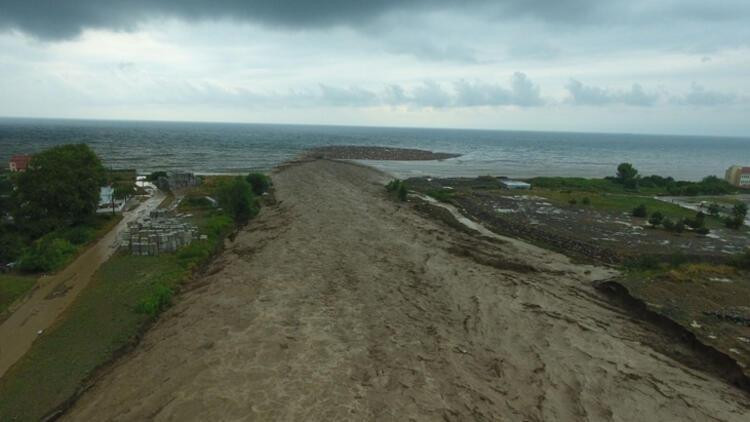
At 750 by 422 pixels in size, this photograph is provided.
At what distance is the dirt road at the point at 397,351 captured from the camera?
43.2 feet

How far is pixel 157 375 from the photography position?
551 inches

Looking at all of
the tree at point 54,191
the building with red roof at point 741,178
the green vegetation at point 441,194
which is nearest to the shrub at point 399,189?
the green vegetation at point 441,194

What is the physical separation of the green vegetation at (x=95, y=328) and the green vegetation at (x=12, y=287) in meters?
0.15

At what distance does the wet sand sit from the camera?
15594 millimetres

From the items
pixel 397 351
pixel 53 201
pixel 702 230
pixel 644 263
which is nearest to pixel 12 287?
pixel 53 201

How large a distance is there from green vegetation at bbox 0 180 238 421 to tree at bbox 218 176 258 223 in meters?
9.17

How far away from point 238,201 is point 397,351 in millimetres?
23624

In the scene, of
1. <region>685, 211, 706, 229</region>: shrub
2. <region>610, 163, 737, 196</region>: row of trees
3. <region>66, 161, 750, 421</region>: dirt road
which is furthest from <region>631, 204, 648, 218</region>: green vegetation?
<region>610, 163, 737, 196</region>: row of trees

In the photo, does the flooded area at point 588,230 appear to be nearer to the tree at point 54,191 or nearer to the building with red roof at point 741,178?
the tree at point 54,191

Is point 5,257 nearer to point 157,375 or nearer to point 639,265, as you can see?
point 157,375

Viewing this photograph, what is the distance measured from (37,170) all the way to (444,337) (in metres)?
28.8

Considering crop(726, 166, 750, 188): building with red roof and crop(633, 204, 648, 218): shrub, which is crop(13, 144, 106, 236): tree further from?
crop(726, 166, 750, 188): building with red roof

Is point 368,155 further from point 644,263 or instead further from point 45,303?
point 45,303

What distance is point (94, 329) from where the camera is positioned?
1658 centimetres
